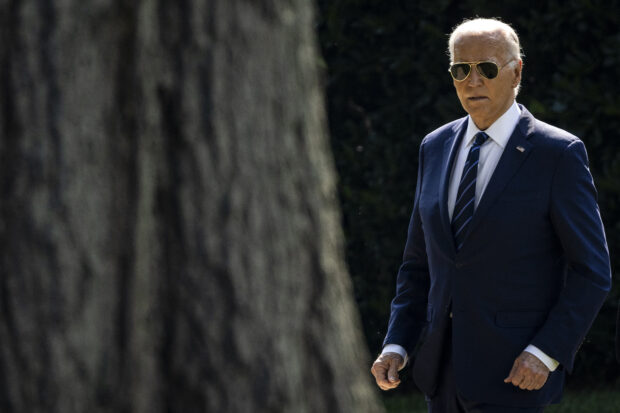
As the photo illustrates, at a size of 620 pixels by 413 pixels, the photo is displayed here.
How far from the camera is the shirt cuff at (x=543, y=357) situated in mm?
3727

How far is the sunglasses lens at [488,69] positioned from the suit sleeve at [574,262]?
40 cm

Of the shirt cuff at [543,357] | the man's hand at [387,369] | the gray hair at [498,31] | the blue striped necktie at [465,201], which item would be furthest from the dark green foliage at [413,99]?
the shirt cuff at [543,357]

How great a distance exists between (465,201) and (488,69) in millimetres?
492

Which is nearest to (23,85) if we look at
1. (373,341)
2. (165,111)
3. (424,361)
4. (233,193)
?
(165,111)

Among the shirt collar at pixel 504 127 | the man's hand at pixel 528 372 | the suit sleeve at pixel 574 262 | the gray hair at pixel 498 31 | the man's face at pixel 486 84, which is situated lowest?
the man's hand at pixel 528 372

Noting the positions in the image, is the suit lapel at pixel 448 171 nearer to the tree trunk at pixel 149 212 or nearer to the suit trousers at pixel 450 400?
the suit trousers at pixel 450 400

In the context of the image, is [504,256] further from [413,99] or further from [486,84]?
[413,99]

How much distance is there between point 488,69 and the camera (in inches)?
159

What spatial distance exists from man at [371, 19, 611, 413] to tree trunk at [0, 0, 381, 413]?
1.63 m

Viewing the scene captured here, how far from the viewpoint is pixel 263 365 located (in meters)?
2.27

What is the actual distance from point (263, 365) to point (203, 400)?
14 cm

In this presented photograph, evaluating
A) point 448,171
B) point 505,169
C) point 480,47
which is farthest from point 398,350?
point 480,47

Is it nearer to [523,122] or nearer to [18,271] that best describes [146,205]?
[18,271]

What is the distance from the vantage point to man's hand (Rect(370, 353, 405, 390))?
13.4ft
